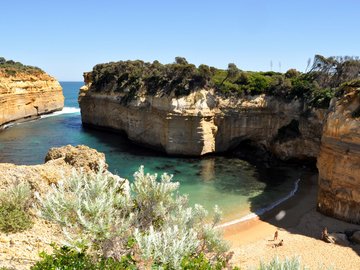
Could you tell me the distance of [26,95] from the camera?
58.8 m

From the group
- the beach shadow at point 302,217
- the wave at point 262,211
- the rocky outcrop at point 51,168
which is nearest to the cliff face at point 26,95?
the rocky outcrop at point 51,168

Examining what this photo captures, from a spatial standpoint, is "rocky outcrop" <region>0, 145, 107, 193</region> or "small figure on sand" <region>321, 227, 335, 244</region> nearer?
"rocky outcrop" <region>0, 145, 107, 193</region>

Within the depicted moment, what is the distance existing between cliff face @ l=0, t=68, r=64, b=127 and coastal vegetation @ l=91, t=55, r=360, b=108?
21.9m

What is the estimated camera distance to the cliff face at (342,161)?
20156 mm

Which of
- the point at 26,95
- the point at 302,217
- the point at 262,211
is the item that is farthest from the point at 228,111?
the point at 26,95

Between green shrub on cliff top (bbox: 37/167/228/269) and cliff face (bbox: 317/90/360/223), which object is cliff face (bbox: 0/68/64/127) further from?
green shrub on cliff top (bbox: 37/167/228/269)

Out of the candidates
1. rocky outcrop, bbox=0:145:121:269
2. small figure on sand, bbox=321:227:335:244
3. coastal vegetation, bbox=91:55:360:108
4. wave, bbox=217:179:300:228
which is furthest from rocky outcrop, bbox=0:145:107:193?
coastal vegetation, bbox=91:55:360:108

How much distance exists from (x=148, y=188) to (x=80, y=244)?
3.16m

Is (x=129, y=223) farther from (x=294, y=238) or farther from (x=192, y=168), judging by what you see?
(x=192, y=168)

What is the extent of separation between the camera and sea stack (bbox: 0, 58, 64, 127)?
173 ft

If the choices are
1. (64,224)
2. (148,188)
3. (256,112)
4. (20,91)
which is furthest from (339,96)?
(20,91)

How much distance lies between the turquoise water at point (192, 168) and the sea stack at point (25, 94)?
19.8ft

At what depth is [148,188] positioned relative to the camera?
9.91m

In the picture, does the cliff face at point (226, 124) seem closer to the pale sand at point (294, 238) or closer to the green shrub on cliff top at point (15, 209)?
the pale sand at point (294, 238)
